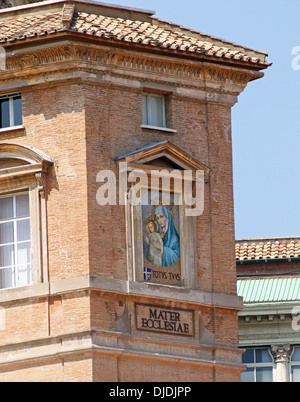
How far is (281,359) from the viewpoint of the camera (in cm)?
5847

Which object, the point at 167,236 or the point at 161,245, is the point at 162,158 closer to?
the point at 167,236

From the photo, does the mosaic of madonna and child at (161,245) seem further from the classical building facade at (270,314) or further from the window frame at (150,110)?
the classical building facade at (270,314)

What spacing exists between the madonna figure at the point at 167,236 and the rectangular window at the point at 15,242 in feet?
10.5

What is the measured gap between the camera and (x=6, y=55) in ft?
147

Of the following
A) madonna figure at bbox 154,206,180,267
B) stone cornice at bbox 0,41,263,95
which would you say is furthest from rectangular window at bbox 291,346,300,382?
madonna figure at bbox 154,206,180,267

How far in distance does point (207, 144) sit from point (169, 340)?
206 inches

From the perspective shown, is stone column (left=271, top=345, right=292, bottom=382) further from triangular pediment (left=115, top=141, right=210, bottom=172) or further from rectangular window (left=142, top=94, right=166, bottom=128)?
rectangular window (left=142, top=94, right=166, bottom=128)

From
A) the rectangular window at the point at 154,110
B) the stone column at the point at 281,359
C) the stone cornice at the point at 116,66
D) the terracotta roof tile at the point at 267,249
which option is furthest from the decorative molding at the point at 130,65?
the stone column at the point at 281,359

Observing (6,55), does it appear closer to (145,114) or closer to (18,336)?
(145,114)

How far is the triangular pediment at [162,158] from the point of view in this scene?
44531 millimetres

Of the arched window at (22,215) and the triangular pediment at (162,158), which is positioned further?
the triangular pediment at (162,158)
